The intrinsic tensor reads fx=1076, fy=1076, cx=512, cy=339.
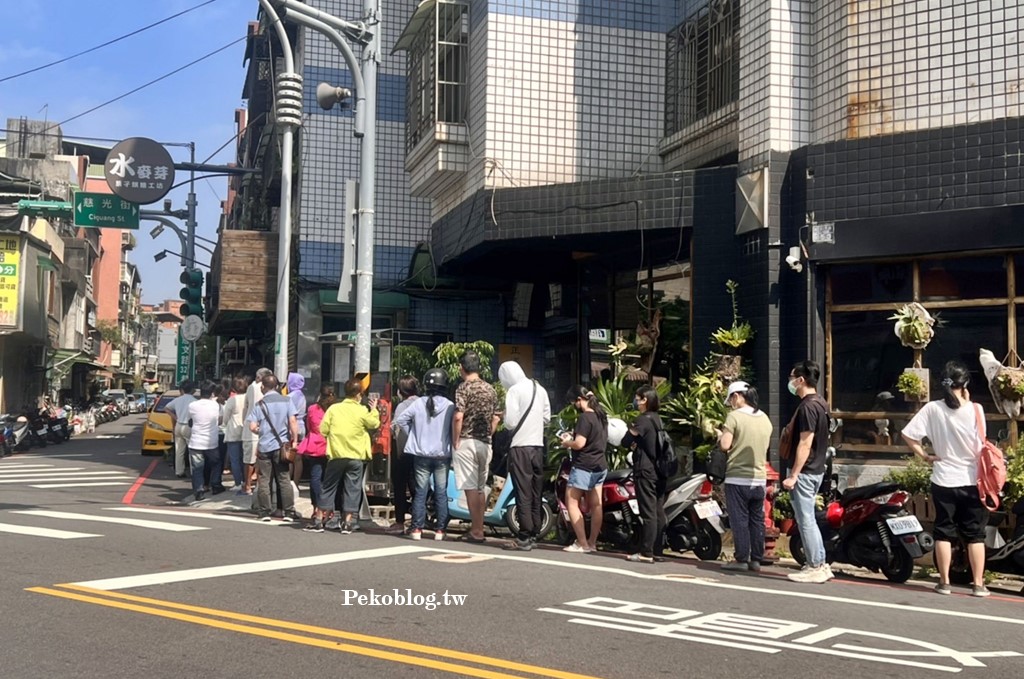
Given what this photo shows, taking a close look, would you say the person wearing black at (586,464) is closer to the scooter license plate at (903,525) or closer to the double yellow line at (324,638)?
the scooter license plate at (903,525)

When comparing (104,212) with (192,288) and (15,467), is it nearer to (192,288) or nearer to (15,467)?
(192,288)

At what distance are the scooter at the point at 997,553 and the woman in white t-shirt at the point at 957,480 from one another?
28.2 inches

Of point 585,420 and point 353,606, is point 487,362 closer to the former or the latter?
point 585,420

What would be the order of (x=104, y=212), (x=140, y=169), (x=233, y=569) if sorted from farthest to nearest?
(x=104, y=212) → (x=140, y=169) → (x=233, y=569)

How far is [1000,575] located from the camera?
9750 mm

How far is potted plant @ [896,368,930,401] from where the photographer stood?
→ 436 inches

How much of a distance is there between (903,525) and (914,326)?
2.87 metres

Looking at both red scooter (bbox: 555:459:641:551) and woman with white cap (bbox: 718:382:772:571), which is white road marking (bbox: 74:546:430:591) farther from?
woman with white cap (bbox: 718:382:772:571)

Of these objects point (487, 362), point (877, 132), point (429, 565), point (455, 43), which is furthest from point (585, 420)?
point (455, 43)

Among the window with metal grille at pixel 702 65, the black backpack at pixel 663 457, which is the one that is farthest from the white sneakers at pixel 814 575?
the window with metal grille at pixel 702 65

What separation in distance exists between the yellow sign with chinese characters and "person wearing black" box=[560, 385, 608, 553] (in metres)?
28.0

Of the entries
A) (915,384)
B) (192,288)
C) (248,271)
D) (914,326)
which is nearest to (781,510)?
(915,384)

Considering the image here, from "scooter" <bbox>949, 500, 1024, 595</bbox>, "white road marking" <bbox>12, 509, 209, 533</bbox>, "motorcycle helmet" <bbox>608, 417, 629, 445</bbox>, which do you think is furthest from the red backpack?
"white road marking" <bbox>12, 509, 209, 533</bbox>

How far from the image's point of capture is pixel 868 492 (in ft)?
30.7
